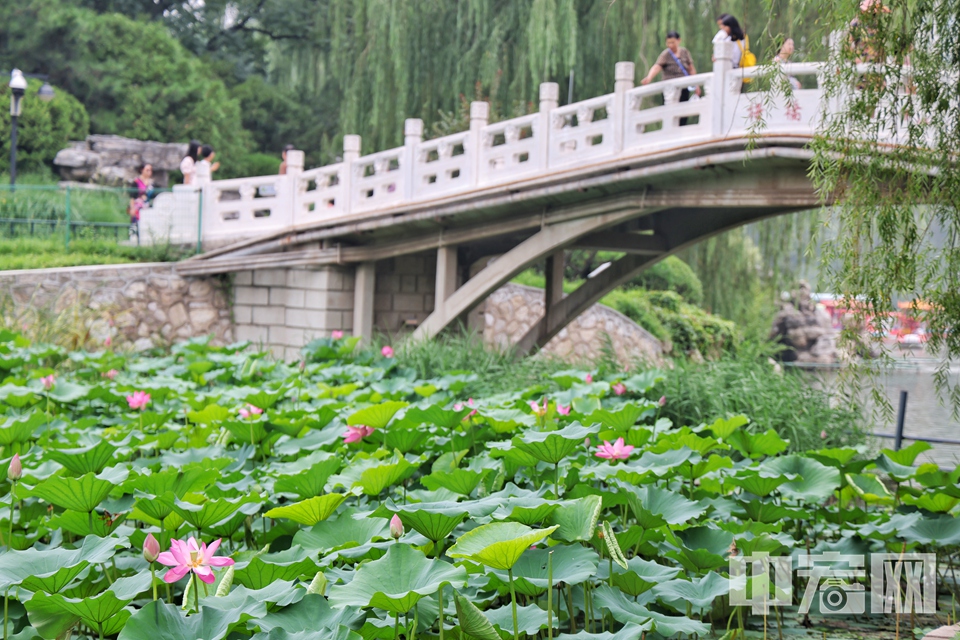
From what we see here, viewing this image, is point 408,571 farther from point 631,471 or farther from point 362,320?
point 362,320

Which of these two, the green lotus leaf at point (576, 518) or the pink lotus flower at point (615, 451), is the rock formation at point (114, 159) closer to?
the pink lotus flower at point (615, 451)

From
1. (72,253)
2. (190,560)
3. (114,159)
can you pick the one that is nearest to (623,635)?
(190,560)

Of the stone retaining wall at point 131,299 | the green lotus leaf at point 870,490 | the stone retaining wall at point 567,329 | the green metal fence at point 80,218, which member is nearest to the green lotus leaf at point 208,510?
the green lotus leaf at point 870,490

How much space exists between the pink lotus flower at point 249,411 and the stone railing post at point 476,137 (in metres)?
5.19

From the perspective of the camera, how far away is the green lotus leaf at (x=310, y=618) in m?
1.77

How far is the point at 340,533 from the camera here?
7.45ft

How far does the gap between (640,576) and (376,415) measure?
1.45m

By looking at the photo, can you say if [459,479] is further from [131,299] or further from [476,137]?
[131,299]

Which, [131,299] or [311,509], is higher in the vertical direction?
[131,299]

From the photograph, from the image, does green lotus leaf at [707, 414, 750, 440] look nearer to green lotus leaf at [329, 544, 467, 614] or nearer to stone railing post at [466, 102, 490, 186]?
green lotus leaf at [329, 544, 467, 614]

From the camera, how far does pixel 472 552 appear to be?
1854 millimetres

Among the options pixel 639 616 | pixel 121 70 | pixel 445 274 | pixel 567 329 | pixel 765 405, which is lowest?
pixel 639 616

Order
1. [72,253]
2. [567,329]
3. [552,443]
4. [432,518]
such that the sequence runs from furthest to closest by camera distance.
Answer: [567,329] < [72,253] < [552,443] < [432,518]

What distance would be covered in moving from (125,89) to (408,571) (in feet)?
55.5
